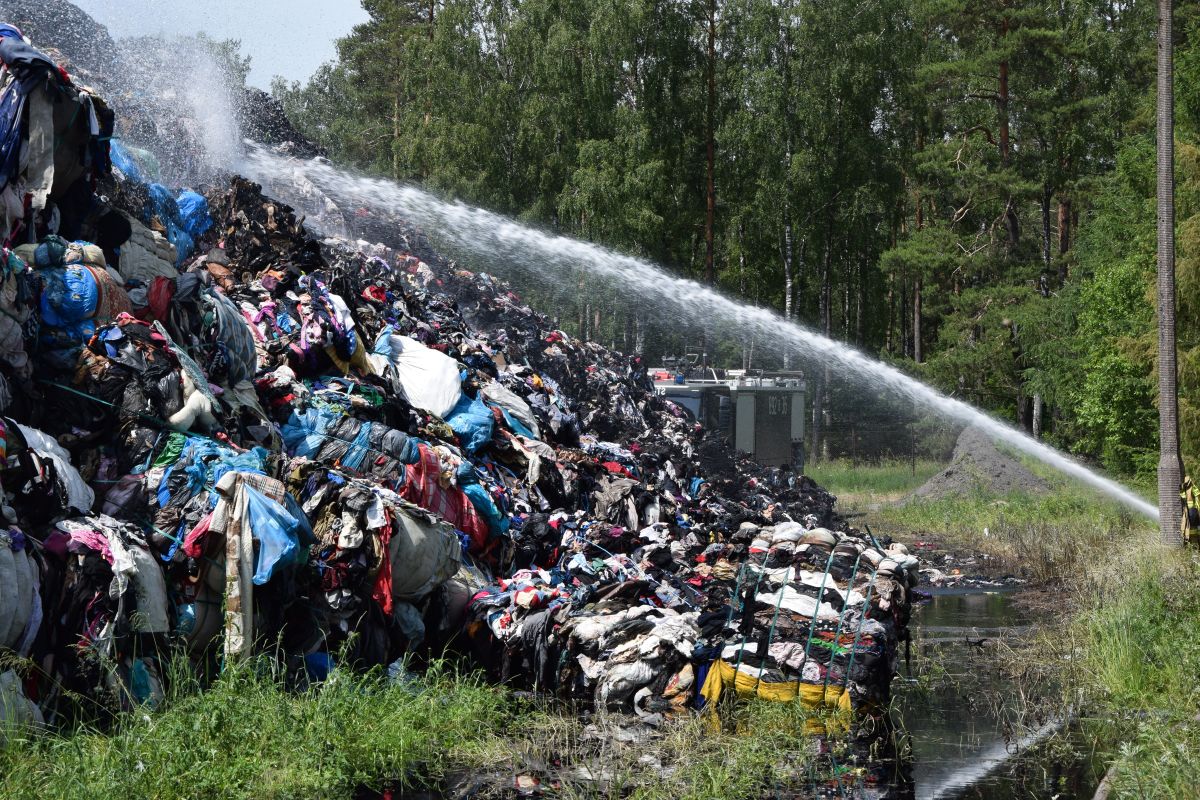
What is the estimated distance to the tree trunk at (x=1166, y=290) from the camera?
12883 millimetres

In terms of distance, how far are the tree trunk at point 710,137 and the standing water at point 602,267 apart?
103 centimetres

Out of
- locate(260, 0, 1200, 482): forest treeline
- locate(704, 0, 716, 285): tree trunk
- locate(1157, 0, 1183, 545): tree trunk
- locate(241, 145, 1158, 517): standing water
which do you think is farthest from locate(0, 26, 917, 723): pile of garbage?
locate(704, 0, 716, 285): tree trunk

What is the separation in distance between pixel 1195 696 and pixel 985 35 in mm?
28358

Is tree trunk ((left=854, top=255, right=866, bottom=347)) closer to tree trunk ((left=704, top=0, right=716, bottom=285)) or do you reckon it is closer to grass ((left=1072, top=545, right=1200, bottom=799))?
tree trunk ((left=704, top=0, right=716, bottom=285))

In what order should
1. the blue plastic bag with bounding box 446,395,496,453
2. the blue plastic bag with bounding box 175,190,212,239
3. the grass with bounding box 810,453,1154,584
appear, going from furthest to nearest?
the grass with bounding box 810,453,1154,584
the blue plastic bag with bounding box 175,190,212,239
the blue plastic bag with bounding box 446,395,496,453

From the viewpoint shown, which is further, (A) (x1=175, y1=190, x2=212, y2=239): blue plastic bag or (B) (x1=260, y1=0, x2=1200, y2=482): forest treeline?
(B) (x1=260, y1=0, x2=1200, y2=482): forest treeline

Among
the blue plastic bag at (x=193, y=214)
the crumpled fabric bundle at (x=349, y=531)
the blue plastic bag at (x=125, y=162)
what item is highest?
the blue plastic bag at (x=125, y=162)

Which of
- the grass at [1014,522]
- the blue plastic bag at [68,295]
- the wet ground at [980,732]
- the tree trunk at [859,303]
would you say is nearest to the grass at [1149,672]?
the wet ground at [980,732]

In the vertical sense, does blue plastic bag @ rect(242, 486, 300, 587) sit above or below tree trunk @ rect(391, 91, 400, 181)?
below

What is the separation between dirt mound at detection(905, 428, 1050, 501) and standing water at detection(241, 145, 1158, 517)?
37.0 inches

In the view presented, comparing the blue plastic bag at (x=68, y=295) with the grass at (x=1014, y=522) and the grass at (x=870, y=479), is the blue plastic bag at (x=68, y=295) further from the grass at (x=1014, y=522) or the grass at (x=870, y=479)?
the grass at (x=870, y=479)

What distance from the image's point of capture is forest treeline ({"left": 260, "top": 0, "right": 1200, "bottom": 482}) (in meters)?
30.6

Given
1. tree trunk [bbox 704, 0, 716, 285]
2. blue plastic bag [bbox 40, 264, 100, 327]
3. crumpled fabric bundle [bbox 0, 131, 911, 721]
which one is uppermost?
tree trunk [bbox 704, 0, 716, 285]

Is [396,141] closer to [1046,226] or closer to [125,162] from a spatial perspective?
[1046,226]
